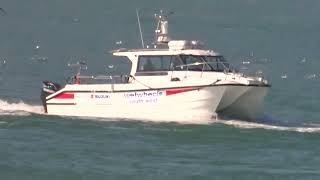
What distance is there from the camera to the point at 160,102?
3581cm

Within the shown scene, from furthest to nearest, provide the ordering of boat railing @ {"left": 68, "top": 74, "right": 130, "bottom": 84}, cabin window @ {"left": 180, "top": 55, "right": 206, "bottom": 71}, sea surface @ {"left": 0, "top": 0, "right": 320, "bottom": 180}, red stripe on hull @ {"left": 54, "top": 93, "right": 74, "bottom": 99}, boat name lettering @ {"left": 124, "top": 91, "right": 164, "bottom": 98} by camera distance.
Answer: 1. red stripe on hull @ {"left": 54, "top": 93, "right": 74, "bottom": 99}
2. boat railing @ {"left": 68, "top": 74, "right": 130, "bottom": 84}
3. cabin window @ {"left": 180, "top": 55, "right": 206, "bottom": 71}
4. boat name lettering @ {"left": 124, "top": 91, "right": 164, "bottom": 98}
5. sea surface @ {"left": 0, "top": 0, "right": 320, "bottom": 180}

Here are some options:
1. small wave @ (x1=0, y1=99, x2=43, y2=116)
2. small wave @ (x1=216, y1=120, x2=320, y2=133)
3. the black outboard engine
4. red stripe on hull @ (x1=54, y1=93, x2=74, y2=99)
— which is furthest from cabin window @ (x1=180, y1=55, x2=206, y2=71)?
small wave @ (x1=0, y1=99, x2=43, y2=116)

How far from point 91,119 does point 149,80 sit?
2.56m

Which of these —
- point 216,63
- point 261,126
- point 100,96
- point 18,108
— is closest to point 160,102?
point 100,96

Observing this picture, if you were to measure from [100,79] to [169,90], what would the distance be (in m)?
3.11

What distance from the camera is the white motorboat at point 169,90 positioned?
35250mm

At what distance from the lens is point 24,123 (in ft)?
117

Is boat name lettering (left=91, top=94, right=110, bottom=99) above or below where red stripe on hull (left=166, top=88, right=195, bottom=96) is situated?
below

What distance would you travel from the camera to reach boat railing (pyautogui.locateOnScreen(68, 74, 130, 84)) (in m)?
36.8

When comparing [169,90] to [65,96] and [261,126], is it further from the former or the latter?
[65,96]

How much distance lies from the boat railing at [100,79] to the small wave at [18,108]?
2.09m

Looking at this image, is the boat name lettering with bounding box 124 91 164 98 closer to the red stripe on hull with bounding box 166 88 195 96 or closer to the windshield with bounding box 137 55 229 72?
the red stripe on hull with bounding box 166 88 195 96

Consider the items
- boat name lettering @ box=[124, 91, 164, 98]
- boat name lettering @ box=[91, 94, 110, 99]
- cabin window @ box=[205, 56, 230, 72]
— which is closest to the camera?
boat name lettering @ box=[124, 91, 164, 98]

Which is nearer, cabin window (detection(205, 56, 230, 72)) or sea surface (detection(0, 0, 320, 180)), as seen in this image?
sea surface (detection(0, 0, 320, 180))
